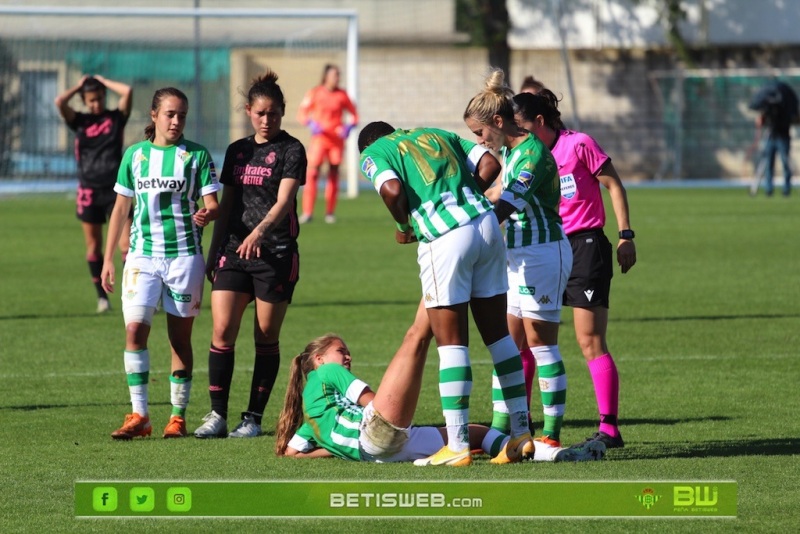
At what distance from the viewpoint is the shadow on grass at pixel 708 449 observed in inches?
Result: 276

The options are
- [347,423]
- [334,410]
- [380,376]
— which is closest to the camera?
[347,423]

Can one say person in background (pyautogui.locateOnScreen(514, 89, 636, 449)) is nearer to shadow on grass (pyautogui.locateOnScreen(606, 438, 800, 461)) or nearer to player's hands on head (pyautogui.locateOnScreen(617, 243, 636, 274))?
player's hands on head (pyautogui.locateOnScreen(617, 243, 636, 274))

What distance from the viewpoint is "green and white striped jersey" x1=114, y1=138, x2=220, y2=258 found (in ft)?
25.1

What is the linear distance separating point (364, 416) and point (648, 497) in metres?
1.78

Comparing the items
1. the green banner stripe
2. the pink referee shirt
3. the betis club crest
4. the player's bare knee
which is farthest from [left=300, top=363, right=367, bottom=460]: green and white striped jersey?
the betis club crest

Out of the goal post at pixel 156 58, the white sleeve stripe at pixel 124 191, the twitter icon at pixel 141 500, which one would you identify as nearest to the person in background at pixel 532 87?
the white sleeve stripe at pixel 124 191

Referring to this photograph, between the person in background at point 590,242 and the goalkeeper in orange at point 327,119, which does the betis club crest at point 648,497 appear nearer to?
the person in background at point 590,242

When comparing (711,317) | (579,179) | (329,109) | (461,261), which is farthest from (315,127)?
(461,261)

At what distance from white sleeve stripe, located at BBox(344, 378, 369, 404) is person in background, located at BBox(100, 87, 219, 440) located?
113 cm

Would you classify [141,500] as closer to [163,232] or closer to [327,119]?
[163,232]

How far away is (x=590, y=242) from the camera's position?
24.4 feet

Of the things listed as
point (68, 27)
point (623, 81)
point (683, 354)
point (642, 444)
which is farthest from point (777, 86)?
point (642, 444)

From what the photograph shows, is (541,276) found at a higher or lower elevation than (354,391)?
higher

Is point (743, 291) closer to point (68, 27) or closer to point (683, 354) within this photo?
point (683, 354)
